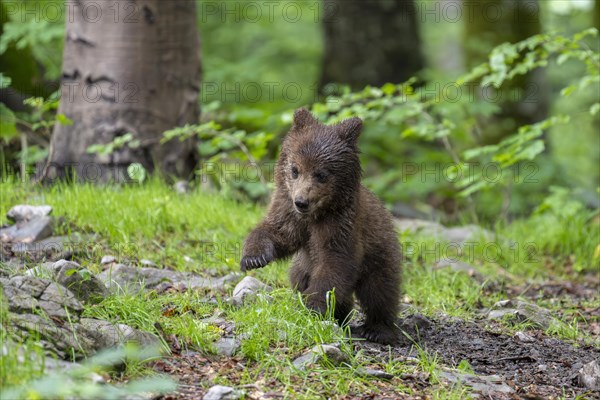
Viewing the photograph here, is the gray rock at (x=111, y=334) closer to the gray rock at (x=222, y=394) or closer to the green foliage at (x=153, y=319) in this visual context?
the green foliage at (x=153, y=319)

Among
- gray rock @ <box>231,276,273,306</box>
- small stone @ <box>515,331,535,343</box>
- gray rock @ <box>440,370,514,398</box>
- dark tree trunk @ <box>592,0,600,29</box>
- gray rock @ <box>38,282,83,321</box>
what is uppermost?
dark tree trunk @ <box>592,0,600,29</box>

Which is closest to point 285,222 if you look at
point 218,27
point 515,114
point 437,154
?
point 437,154

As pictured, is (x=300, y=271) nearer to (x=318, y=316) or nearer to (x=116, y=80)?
(x=318, y=316)

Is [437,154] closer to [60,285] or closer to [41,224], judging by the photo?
[41,224]

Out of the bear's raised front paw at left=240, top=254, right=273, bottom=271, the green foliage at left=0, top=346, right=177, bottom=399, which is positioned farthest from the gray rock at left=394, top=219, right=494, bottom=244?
the green foliage at left=0, top=346, right=177, bottom=399

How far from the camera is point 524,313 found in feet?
18.7

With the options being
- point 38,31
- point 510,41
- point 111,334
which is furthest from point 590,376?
point 510,41

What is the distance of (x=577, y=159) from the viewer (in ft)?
65.2

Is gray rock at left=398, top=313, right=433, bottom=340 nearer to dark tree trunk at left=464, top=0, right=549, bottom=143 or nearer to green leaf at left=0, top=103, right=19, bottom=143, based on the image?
green leaf at left=0, top=103, right=19, bottom=143

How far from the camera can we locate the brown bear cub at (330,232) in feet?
15.9

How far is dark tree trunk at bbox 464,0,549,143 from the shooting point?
11.8 metres

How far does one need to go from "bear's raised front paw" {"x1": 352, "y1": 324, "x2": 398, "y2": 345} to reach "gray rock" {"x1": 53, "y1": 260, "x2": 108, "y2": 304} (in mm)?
1742

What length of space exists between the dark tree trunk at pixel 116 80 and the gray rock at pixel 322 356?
4266 millimetres

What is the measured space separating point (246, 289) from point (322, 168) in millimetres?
994
